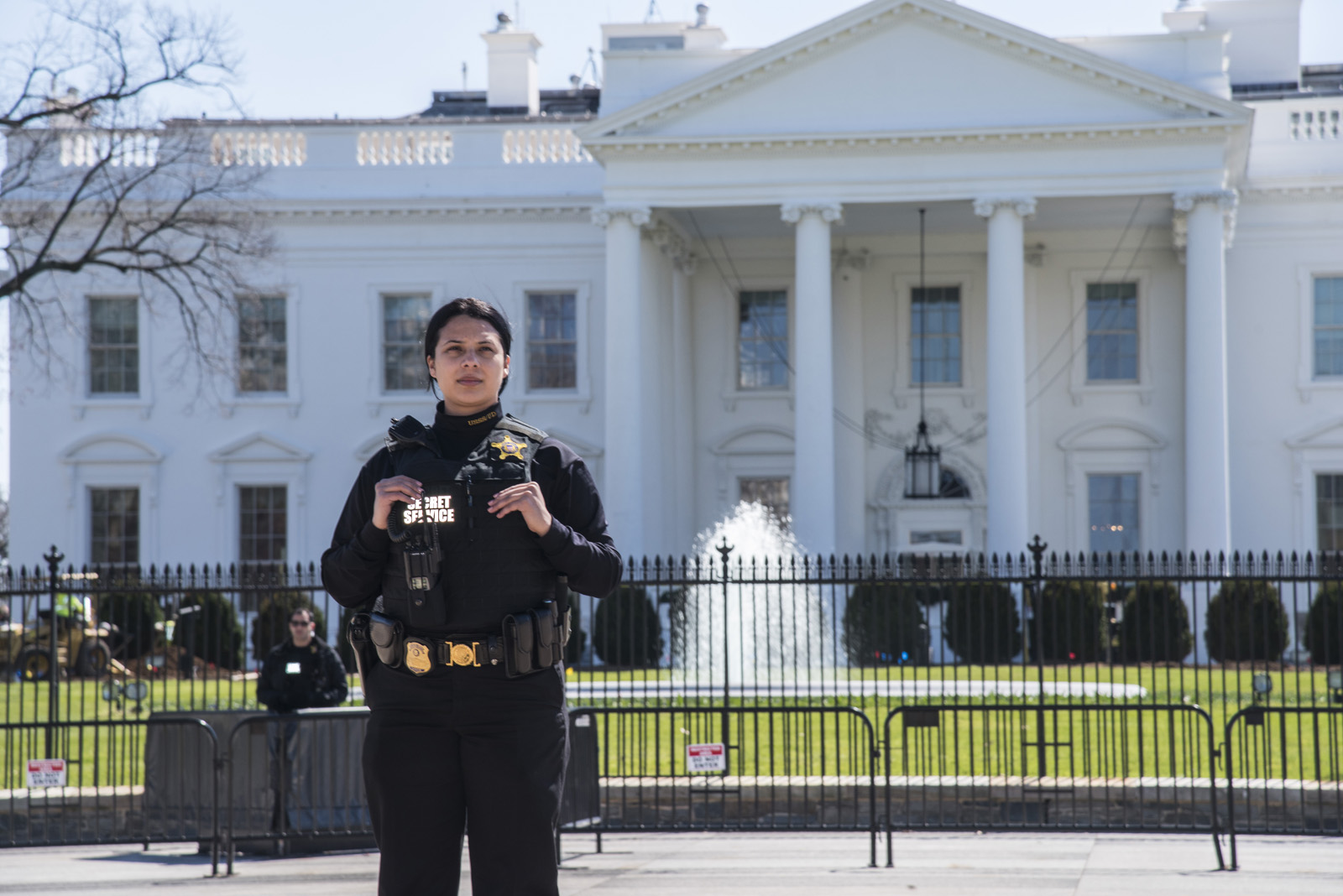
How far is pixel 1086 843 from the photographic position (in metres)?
9.92

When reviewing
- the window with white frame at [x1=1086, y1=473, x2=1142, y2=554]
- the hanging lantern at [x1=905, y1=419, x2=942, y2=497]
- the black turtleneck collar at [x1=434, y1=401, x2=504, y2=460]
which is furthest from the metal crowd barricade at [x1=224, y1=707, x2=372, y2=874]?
the window with white frame at [x1=1086, y1=473, x2=1142, y2=554]

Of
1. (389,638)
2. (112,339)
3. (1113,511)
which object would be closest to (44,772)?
(389,638)

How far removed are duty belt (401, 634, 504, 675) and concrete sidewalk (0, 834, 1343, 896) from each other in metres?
4.53

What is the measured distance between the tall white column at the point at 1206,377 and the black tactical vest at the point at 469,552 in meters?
25.1

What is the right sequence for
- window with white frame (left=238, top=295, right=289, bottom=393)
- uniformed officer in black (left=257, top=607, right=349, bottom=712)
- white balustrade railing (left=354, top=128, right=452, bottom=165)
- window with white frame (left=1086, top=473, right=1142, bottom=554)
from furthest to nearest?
white balustrade railing (left=354, top=128, right=452, bottom=165)
window with white frame (left=238, top=295, right=289, bottom=393)
window with white frame (left=1086, top=473, right=1142, bottom=554)
uniformed officer in black (left=257, top=607, right=349, bottom=712)

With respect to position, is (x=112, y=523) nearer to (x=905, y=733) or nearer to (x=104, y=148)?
(x=104, y=148)

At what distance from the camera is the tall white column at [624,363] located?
28.5 metres

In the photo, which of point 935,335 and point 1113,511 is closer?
point 1113,511

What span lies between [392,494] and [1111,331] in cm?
2978

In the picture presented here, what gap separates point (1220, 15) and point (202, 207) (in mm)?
22841

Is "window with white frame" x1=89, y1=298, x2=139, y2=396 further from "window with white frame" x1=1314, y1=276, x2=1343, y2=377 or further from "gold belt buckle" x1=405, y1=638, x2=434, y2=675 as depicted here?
"gold belt buckle" x1=405, y1=638, x2=434, y2=675

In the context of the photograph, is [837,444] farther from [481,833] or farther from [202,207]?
[481,833]

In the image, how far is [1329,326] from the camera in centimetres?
3111

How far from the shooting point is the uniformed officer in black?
444 inches
